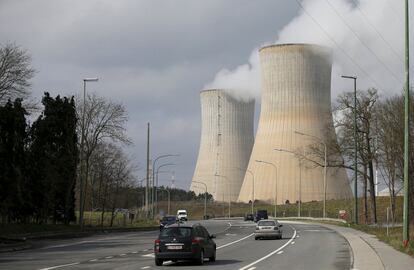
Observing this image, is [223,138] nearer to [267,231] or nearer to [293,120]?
[293,120]

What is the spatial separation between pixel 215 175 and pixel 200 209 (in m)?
31.3

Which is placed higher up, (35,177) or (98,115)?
(98,115)

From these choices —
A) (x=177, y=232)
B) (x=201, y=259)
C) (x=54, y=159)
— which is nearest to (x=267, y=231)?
(x=201, y=259)

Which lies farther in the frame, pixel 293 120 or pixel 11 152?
pixel 293 120

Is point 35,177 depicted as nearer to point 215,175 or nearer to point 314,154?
point 314,154

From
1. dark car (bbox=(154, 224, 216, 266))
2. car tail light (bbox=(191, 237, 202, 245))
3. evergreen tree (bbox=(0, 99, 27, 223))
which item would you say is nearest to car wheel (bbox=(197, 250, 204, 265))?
dark car (bbox=(154, 224, 216, 266))

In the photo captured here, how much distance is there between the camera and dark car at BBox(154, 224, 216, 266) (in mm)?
19953

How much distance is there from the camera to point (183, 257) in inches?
786

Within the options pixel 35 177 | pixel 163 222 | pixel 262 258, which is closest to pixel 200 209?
pixel 163 222

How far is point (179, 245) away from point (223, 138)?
74871 mm

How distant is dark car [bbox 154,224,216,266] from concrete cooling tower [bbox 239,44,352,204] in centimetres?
4893

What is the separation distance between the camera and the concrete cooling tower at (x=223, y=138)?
3654 inches

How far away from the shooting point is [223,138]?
311 feet

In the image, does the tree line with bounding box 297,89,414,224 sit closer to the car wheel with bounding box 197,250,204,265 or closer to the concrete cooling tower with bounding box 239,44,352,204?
the concrete cooling tower with bounding box 239,44,352,204
